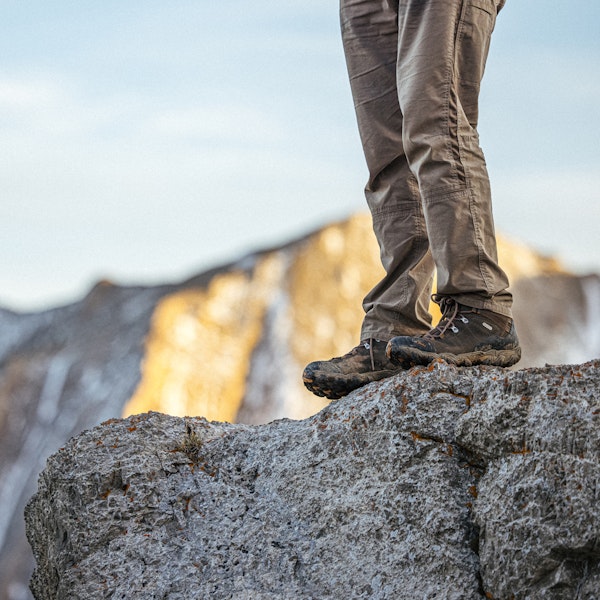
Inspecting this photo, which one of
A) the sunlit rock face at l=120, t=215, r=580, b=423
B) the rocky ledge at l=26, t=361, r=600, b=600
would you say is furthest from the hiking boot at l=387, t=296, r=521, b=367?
the sunlit rock face at l=120, t=215, r=580, b=423

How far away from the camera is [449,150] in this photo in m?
3.36

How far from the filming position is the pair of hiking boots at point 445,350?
3.30 m

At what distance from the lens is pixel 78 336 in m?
22.4

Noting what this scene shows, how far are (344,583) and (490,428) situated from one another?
65 cm

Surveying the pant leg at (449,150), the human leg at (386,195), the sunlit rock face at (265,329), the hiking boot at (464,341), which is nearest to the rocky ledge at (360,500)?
the hiking boot at (464,341)

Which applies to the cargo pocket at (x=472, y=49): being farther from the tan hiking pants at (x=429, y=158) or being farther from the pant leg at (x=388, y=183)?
the pant leg at (x=388, y=183)

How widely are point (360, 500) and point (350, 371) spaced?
722 mm

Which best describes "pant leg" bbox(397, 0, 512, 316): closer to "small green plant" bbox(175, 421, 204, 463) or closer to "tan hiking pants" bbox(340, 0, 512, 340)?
"tan hiking pants" bbox(340, 0, 512, 340)

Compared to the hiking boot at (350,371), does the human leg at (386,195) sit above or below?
above

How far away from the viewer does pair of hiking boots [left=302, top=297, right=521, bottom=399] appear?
10.8 feet

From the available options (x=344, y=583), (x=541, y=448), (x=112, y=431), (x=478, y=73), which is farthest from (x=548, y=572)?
(x=478, y=73)

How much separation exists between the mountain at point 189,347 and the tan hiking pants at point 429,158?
627 inches

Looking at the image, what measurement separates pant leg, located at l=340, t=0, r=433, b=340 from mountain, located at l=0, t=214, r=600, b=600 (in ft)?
52.1

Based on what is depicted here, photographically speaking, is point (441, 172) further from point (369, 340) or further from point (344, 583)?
point (344, 583)
